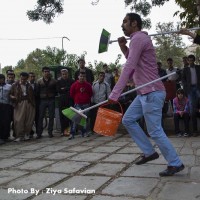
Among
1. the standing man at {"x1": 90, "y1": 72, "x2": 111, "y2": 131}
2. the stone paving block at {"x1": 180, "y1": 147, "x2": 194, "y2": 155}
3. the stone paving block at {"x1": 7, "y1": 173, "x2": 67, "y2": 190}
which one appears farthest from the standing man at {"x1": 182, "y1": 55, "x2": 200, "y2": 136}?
the stone paving block at {"x1": 7, "y1": 173, "x2": 67, "y2": 190}

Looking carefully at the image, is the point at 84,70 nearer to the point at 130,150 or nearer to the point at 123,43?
the point at 130,150

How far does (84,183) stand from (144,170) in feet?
2.98

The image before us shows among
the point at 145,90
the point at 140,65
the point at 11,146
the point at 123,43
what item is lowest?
the point at 11,146

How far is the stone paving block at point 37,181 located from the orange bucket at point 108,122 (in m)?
0.75

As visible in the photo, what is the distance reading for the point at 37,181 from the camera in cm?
402

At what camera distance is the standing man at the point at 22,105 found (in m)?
8.44

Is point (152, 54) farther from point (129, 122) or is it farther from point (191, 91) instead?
point (191, 91)

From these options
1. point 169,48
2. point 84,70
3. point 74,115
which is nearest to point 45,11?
point 84,70

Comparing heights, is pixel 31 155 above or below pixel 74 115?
below

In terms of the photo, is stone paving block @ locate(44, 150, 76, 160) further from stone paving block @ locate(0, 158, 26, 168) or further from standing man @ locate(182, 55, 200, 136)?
standing man @ locate(182, 55, 200, 136)

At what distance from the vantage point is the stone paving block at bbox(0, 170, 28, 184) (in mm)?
4195

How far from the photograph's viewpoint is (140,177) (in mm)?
4023

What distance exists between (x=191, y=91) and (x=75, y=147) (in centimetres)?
326

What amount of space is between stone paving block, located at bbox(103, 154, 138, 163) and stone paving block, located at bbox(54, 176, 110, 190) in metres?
1.05
